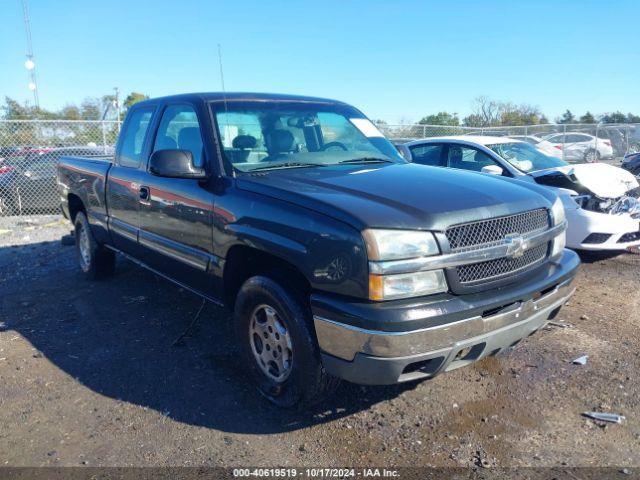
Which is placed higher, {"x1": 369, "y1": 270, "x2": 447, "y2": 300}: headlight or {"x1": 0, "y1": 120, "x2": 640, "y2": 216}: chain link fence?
{"x1": 0, "y1": 120, "x2": 640, "y2": 216}: chain link fence

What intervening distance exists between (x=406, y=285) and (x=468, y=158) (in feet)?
17.6

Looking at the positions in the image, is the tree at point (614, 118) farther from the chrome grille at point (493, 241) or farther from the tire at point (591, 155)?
the chrome grille at point (493, 241)

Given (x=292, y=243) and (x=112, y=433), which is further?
(x=112, y=433)

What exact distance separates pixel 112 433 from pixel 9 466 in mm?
533

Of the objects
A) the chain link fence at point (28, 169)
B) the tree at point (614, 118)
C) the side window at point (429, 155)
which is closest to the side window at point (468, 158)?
the side window at point (429, 155)

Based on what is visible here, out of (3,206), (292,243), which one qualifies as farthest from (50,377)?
(3,206)

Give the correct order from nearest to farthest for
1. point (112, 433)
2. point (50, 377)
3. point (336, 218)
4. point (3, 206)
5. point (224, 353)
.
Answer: point (336, 218) < point (112, 433) < point (50, 377) < point (224, 353) < point (3, 206)

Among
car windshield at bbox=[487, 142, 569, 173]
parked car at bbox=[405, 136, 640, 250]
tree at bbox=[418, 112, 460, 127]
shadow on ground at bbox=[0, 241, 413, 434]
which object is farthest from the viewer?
tree at bbox=[418, 112, 460, 127]

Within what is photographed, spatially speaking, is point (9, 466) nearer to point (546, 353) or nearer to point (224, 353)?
point (224, 353)

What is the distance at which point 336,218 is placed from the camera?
2658 mm

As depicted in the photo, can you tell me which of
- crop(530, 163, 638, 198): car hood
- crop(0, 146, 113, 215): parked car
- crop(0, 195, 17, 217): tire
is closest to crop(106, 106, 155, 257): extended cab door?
crop(530, 163, 638, 198): car hood

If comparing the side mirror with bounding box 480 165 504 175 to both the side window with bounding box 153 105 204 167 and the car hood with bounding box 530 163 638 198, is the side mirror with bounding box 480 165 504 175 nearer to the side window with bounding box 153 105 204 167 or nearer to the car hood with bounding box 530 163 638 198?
the car hood with bounding box 530 163 638 198

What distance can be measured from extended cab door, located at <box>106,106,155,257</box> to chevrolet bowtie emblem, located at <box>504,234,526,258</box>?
3011mm

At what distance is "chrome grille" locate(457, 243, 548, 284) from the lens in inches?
108
